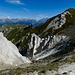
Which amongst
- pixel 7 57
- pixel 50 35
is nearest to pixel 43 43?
pixel 50 35

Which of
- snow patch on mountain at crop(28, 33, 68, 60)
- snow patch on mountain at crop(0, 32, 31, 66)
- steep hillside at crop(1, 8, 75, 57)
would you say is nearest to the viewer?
snow patch on mountain at crop(0, 32, 31, 66)

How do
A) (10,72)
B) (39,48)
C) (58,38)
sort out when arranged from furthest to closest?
(39,48)
(58,38)
(10,72)

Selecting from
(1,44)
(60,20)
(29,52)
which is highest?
(60,20)

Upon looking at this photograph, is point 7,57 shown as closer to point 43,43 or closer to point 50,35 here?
point 43,43

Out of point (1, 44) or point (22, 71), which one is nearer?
point (22, 71)

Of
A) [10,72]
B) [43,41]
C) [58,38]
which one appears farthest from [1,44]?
[43,41]

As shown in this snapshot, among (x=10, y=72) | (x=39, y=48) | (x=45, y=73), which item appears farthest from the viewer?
(x=39, y=48)

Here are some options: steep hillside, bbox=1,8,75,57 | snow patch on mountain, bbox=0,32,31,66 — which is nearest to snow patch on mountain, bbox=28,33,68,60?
steep hillside, bbox=1,8,75,57

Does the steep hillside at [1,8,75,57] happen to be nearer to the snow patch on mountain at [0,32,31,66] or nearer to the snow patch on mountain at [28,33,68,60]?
the snow patch on mountain at [28,33,68,60]

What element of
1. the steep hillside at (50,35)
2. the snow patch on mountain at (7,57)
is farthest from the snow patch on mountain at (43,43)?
the snow patch on mountain at (7,57)

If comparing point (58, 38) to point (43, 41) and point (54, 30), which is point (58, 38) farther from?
point (54, 30)

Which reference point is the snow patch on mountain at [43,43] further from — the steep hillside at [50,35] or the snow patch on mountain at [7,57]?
the snow patch on mountain at [7,57]
